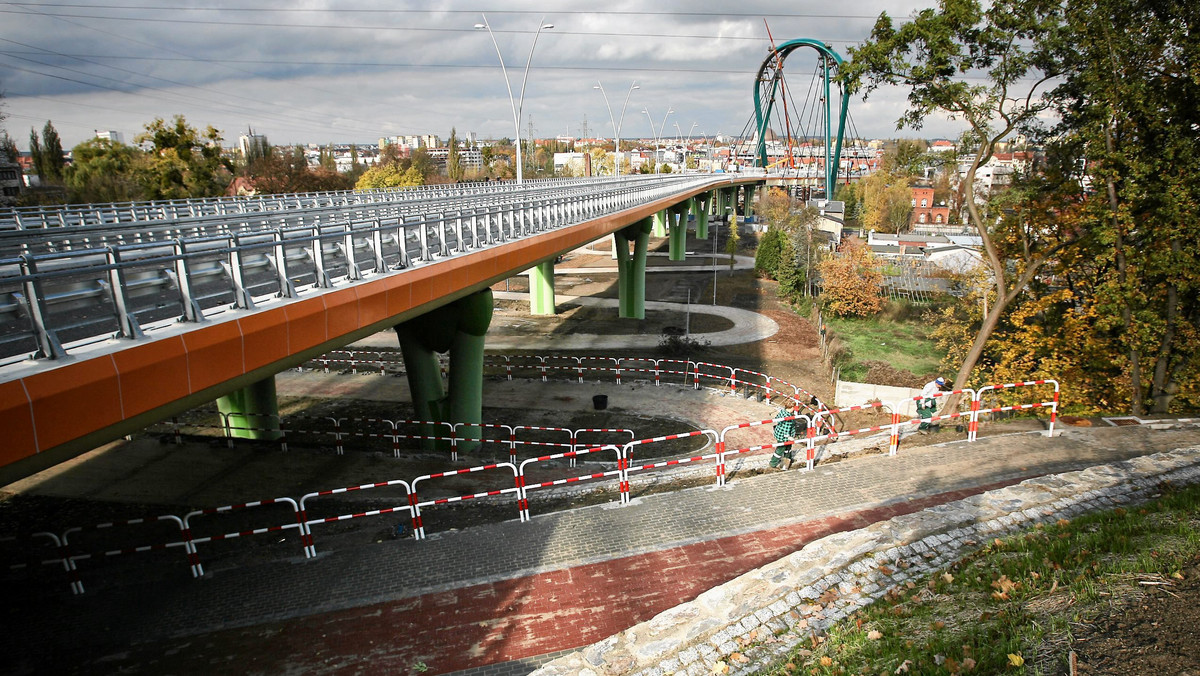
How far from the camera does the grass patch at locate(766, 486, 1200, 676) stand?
5270mm

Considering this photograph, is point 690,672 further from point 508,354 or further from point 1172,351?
point 508,354

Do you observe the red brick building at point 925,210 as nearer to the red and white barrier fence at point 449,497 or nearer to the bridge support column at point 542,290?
the bridge support column at point 542,290

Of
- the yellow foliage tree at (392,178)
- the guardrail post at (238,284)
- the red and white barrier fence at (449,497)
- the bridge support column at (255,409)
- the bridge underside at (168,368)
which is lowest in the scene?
the bridge support column at (255,409)

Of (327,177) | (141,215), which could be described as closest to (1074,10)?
(141,215)

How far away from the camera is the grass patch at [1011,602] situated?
5.27 metres

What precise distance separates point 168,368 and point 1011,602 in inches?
314

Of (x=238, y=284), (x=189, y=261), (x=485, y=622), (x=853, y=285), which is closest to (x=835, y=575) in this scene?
(x=485, y=622)

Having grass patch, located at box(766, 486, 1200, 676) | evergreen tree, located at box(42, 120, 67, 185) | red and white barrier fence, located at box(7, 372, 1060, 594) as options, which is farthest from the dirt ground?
evergreen tree, located at box(42, 120, 67, 185)

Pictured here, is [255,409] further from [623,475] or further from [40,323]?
[40,323]

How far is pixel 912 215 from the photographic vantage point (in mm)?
95375

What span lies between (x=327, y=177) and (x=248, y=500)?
217ft

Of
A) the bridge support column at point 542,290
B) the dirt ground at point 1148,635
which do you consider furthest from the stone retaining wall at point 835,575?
the bridge support column at point 542,290

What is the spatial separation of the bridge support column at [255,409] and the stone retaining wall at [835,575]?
52.9ft

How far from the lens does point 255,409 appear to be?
Result: 2017 cm
